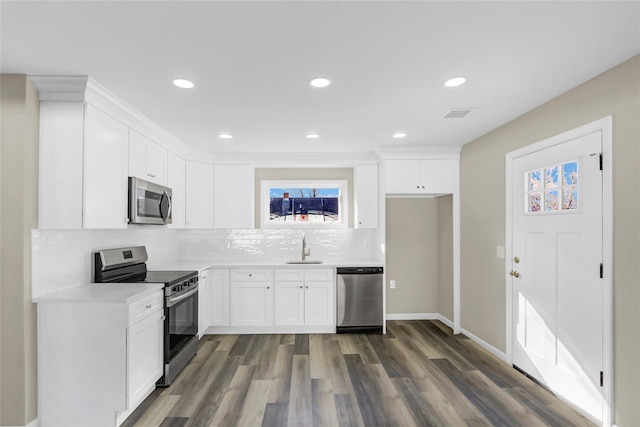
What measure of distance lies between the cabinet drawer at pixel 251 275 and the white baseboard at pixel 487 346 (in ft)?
8.48

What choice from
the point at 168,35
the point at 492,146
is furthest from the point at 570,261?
the point at 168,35

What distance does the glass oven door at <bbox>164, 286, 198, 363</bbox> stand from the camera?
9.43ft

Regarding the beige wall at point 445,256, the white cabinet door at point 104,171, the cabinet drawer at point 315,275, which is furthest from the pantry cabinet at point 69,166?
the beige wall at point 445,256

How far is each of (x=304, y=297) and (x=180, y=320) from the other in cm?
158

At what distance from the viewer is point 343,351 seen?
3633mm

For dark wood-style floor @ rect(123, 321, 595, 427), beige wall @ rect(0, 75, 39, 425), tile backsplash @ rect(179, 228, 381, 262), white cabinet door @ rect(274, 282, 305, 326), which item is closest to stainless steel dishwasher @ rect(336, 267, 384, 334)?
dark wood-style floor @ rect(123, 321, 595, 427)

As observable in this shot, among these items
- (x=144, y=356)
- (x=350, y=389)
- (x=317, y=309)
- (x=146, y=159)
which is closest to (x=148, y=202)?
(x=146, y=159)

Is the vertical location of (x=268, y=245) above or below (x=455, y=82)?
below

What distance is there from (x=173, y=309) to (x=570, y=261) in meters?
3.35

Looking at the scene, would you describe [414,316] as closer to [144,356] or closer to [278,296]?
[278,296]

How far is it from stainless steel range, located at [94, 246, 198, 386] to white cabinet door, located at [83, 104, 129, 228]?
1.65 feet

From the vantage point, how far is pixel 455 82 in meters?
2.29

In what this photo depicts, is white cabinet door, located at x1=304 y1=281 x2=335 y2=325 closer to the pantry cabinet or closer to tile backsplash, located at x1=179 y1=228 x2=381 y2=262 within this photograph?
tile backsplash, located at x1=179 y1=228 x2=381 y2=262

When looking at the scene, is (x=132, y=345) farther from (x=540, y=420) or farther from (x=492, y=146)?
(x=492, y=146)
